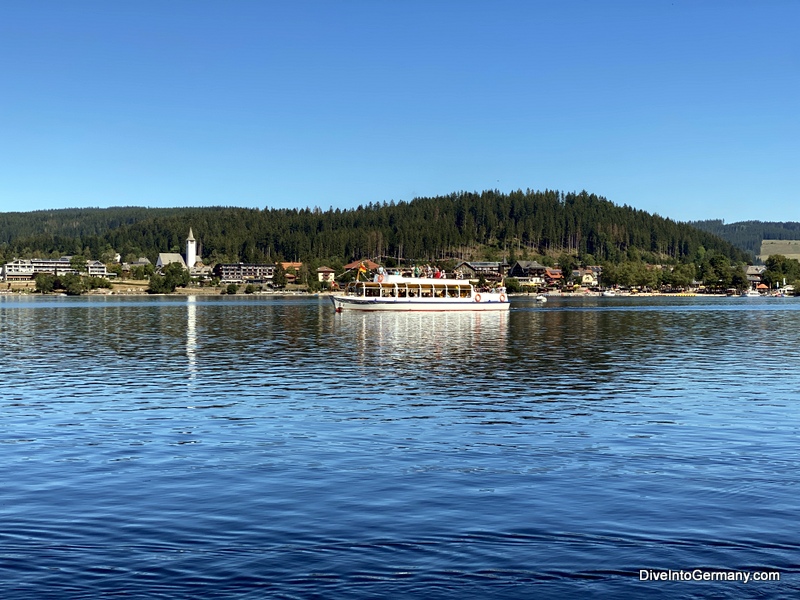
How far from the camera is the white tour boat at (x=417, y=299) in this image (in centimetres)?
14875

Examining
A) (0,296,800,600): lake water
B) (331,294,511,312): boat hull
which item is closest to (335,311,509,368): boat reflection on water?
(0,296,800,600): lake water

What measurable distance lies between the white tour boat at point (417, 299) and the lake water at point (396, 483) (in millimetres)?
100105

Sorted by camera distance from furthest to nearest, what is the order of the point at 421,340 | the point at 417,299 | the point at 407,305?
the point at 417,299
the point at 407,305
the point at 421,340

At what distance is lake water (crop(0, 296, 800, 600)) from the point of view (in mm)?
14594

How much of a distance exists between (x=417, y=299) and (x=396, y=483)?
128 meters

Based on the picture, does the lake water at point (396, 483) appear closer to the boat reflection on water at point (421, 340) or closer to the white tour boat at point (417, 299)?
the boat reflection on water at point (421, 340)

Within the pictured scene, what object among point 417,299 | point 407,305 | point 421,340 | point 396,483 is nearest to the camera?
point 396,483

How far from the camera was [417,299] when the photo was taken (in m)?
149

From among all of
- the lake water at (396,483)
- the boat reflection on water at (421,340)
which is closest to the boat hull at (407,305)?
the boat reflection on water at (421,340)

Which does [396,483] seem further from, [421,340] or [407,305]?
[407,305]

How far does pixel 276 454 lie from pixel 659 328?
3115 inches

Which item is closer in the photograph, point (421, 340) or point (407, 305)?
point (421, 340)

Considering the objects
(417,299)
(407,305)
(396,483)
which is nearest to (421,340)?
(396,483)

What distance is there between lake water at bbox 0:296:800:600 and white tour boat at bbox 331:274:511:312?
100 m
